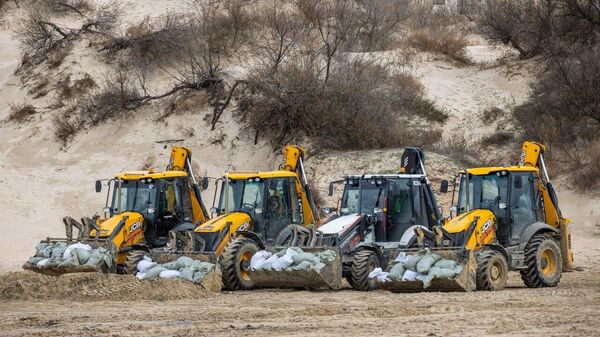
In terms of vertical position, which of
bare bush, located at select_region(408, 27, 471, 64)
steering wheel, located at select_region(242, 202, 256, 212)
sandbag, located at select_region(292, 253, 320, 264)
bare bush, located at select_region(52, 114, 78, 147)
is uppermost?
bare bush, located at select_region(408, 27, 471, 64)

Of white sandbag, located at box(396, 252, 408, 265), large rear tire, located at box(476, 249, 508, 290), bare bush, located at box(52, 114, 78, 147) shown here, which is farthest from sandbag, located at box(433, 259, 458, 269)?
bare bush, located at box(52, 114, 78, 147)

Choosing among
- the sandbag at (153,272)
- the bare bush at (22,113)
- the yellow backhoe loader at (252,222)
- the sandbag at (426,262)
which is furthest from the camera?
the bare bush at (22,113)

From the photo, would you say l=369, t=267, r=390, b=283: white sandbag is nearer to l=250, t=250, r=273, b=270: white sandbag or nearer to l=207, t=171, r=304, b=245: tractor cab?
l=250, t=250, r=273, b=270: white sandbag

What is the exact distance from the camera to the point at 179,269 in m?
20.0

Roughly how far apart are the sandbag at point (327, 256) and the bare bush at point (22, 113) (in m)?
22.8

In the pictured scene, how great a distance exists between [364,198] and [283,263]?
2.59 metres

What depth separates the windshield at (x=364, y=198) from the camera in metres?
21.1

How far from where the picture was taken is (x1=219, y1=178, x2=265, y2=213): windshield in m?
22.1

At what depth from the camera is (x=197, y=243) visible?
20.9 m

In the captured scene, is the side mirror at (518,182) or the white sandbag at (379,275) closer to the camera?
the white sandbag at (379,275)

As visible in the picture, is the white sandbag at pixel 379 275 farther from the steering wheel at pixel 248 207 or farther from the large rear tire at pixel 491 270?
the steering wheel at pixel 248 207

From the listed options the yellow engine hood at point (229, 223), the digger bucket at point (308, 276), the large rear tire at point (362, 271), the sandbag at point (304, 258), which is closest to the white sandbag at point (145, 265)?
the yellow engine hood at point (229, 223)

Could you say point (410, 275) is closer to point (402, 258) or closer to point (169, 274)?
point (402, 258)

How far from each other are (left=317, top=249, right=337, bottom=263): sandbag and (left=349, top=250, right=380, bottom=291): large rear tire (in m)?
0.61
